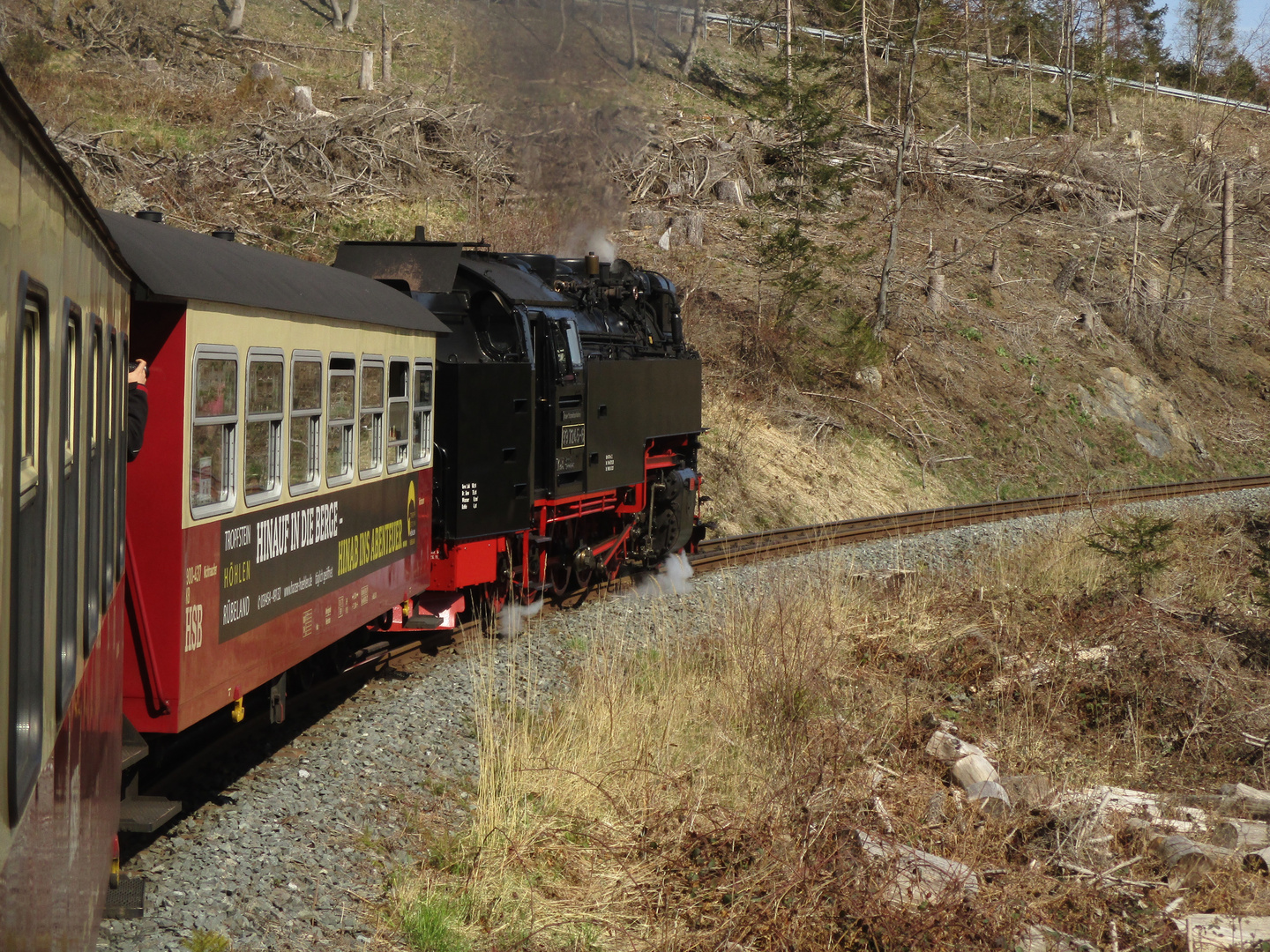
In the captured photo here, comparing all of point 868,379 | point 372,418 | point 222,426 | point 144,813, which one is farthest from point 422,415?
point 868,379

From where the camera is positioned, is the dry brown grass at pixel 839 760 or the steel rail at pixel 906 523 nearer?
the dry brown grass at pixel 839 760

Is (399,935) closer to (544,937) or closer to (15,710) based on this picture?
(544,937)

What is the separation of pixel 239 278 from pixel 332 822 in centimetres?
280

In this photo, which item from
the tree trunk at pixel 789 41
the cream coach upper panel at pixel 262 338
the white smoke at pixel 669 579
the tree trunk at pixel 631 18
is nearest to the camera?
the cream coach upper panel at pixel 262 338

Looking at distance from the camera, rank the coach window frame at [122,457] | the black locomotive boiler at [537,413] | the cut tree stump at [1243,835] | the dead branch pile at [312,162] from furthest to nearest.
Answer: the dead branch pile at [312,162]
the black locomotive boiler at [537,413]
the cut tree stump at [1243,835]
the coach window frame at [122,457]

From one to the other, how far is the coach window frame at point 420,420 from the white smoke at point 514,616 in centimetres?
177

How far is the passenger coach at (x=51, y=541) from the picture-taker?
1.96 metres

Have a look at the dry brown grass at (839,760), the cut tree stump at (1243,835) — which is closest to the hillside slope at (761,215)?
the dry brown grass at (839,760)

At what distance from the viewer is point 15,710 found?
82.1 inches

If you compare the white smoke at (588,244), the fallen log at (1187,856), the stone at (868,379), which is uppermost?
the white smoke at (588,244)

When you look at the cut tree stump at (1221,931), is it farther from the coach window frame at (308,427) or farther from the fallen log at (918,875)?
the coach window frame at (308,427)

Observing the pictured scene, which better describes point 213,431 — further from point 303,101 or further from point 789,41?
point 789,41

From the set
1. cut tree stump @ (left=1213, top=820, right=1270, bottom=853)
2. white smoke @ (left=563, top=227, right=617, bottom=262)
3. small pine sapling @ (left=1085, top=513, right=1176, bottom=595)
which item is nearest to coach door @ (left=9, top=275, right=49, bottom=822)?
cut tree stump @ (left=1213, top=820, right=1270, bottom=853)

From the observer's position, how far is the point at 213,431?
5273mm
